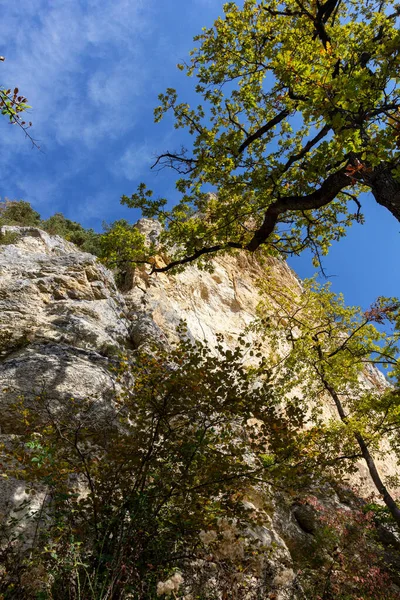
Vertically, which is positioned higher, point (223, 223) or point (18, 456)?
point (223, 223)

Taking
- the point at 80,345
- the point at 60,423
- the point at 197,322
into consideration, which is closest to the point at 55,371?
the point at 80,345

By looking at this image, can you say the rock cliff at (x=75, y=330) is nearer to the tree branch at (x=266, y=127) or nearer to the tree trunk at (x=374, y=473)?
Result: the tree trunk at (x=374, y=473)

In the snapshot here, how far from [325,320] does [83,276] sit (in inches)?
341

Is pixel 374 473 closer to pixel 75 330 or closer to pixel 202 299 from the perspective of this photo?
pixel 75 330

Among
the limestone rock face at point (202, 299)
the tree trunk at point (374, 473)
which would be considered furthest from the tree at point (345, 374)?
the limestone rock face at point (202, 299)

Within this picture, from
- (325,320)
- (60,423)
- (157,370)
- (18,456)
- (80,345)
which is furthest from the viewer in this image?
(325,320)

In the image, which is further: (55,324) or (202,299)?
(202,299)

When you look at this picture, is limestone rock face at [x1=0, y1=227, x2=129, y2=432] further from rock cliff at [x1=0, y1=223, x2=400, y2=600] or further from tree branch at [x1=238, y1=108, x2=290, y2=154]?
tree branch at [x1=238, y1=108, x2=290, y2=154]

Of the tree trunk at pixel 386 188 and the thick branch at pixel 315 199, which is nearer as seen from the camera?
the tree trunk at pixel 386 188

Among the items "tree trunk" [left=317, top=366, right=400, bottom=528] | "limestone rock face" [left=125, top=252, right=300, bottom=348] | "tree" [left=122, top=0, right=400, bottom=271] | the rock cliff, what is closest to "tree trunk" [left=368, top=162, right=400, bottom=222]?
"tree" [left=122, top=0, right=400, bottom=271]

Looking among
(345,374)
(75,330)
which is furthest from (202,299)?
(75,330)

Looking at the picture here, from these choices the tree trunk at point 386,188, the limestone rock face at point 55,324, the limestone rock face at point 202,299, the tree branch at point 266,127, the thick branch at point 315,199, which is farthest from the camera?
the limestone rock face at point 202,299

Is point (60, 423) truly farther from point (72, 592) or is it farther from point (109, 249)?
point (109, 249)

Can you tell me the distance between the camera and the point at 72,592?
3605 mm
